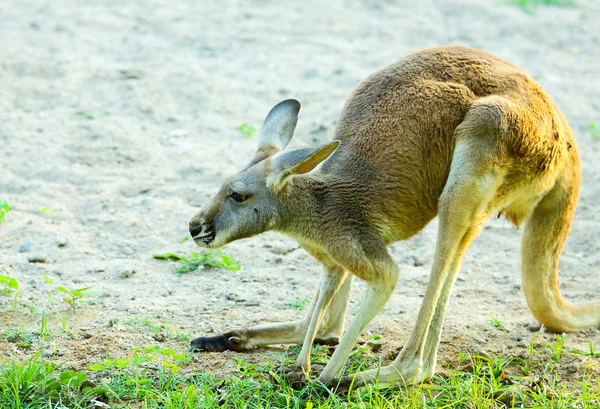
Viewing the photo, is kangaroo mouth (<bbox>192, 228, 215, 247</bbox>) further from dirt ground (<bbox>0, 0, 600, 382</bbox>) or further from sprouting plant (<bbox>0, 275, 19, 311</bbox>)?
sprouting plant (<bbox>0, 275, 19, 311</bbox>)

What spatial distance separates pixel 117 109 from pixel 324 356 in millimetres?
3810

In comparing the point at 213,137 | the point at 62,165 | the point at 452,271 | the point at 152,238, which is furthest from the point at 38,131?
the point at 452,271

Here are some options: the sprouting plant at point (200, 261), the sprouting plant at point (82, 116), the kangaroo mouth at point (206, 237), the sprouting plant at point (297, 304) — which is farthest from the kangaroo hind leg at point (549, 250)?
the sprouting plant at point (82, 116)

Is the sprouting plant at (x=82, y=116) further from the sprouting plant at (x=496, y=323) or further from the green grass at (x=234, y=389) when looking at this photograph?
the sprouting plant at (x=496, y=323)

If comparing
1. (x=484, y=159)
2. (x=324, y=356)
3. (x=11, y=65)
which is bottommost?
(x=324, y=356)

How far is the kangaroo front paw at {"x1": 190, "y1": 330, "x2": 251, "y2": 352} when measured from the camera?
4.48m

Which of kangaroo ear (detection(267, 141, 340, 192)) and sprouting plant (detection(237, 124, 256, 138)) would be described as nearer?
kangaroo ear (detection(267, 141, 340, 192))

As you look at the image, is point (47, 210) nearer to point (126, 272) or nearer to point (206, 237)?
point (126, 272)

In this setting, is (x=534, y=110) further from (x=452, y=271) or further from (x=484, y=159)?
(x=452, y=271)

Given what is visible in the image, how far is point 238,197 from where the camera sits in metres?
4.33

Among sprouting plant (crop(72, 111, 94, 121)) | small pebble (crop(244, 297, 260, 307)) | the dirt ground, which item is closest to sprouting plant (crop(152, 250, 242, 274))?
the dirt ground

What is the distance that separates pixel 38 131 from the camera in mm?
7125

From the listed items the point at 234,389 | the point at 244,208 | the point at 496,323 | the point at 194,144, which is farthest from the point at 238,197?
the point at 194,144

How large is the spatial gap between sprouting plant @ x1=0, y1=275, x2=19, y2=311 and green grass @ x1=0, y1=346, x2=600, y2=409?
0.59 meters
